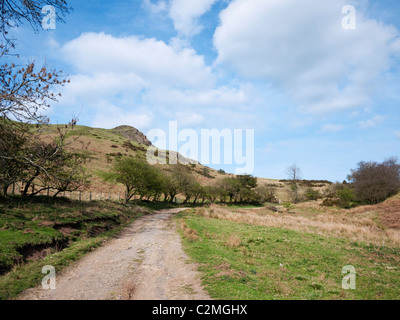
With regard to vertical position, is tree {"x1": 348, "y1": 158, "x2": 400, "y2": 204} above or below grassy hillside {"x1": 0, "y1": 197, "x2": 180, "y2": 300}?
above

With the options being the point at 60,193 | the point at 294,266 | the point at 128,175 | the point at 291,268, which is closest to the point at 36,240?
the point at 291,268

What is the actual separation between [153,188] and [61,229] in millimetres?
29042

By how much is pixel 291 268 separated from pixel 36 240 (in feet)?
45.7

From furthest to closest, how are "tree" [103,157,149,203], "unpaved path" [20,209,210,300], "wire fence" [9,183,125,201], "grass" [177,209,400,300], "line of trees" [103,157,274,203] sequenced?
"line of trees" [103,157,274,203]
"tree" [103,157,149,203]
"wire fence" [9,183,125,201]
"grass" [177,209,400,300]
"unpaved path" [20,209,210,300]

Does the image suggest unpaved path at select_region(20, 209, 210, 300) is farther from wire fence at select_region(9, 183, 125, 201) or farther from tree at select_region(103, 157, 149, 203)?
tree at select_region(103, 157, 149, 203)

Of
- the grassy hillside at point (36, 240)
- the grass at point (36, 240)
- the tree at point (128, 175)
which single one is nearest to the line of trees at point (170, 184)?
the tree at point (128, 175)

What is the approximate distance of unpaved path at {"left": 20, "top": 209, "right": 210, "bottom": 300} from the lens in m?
7.26

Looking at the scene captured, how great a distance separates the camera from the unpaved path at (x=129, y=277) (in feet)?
23.8

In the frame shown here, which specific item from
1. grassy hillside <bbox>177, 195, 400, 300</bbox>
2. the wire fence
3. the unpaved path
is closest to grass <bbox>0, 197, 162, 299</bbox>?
the unpaved path

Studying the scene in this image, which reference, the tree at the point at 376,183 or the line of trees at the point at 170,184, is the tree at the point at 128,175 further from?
the tree at the point at 376,183

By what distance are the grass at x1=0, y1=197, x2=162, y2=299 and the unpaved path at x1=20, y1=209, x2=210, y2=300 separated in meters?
0.71

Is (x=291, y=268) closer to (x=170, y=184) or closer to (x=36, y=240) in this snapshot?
(x=36, y=240)

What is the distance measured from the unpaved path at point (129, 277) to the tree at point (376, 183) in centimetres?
5569
